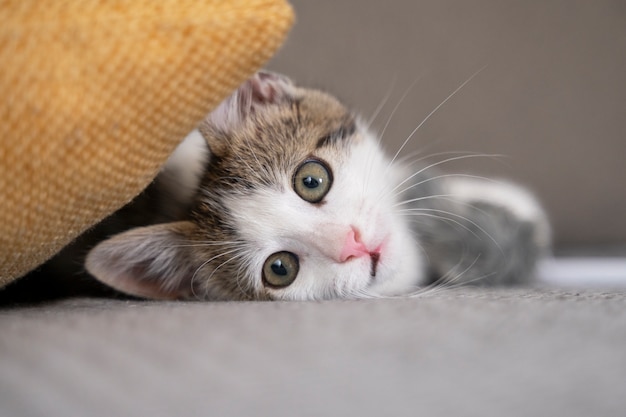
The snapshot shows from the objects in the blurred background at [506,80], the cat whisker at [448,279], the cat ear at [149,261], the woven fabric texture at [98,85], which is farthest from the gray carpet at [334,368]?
the blurred background at [506,80]

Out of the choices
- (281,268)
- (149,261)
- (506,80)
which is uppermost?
(506,80)

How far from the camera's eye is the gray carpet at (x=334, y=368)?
0.55 meters

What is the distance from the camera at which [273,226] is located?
912 millimetres

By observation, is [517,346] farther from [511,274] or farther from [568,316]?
[511,274]

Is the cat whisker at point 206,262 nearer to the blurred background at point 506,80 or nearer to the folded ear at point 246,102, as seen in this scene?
the folded ear at point 246,102

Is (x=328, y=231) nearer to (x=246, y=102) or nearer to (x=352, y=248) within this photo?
(x=352, y=248)

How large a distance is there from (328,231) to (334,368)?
34cm

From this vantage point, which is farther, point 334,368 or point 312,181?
point 312,181

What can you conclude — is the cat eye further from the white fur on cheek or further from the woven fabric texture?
the woven fabric texture

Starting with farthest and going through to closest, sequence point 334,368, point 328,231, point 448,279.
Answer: point 448,279
point 328,231
point 334,368

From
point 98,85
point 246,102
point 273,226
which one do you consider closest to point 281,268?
point 273,226

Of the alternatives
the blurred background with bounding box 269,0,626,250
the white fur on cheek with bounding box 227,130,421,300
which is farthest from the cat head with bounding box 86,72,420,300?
the blurred background with bounding box 269,0,626,250

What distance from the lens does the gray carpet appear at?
1.82 ft

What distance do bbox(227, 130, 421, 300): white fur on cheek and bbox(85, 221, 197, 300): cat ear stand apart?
11 cm
